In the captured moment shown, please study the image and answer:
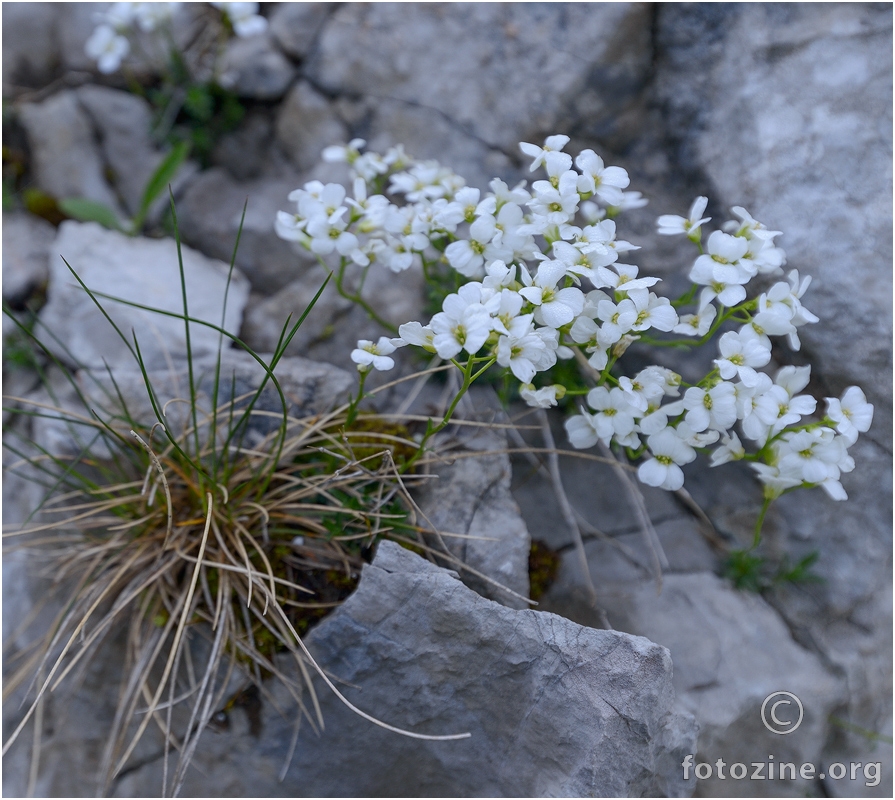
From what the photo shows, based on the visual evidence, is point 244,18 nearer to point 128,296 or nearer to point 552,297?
point 128,296

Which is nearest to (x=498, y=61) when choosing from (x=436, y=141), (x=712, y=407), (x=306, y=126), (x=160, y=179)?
(x=436, y=141)

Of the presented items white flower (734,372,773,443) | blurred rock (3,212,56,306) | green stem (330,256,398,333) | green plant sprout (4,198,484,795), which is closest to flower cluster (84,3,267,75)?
blurred rock (3,212,56,306)

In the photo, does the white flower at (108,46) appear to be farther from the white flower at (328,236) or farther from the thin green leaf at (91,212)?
the white flower at (328,236)

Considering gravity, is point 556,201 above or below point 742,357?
above

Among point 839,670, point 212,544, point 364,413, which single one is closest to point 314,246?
point 364,413

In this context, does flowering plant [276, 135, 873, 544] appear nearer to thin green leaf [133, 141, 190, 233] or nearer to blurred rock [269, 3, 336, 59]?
thin green leaf [133, 141, 190, 233]

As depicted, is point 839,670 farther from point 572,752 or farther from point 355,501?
point 355,501
